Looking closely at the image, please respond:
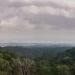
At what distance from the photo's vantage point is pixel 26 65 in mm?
47406

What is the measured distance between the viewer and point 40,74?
44.6 meters

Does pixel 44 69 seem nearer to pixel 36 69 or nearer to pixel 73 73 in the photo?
pixel 36 69

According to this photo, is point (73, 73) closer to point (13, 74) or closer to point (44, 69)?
point (44, 69)

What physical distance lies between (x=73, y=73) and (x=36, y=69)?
23.9 ft

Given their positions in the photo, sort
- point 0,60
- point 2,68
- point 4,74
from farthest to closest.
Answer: point 0,60, point 2,68, point 4,74

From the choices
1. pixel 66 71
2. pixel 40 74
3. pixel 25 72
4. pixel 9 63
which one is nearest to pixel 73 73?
pixel 66 71

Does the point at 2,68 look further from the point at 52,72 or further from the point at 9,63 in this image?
the point at 52,72

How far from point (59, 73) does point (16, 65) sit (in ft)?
26.2

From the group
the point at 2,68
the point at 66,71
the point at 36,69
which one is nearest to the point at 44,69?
the point at 36,69

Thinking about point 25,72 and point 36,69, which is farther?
point 36,69

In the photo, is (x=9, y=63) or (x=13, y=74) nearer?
(x=13, y=74)

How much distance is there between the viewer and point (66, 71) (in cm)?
4562

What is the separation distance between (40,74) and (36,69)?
3.39 metres

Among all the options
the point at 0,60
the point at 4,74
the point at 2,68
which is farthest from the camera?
the point at 0,60
